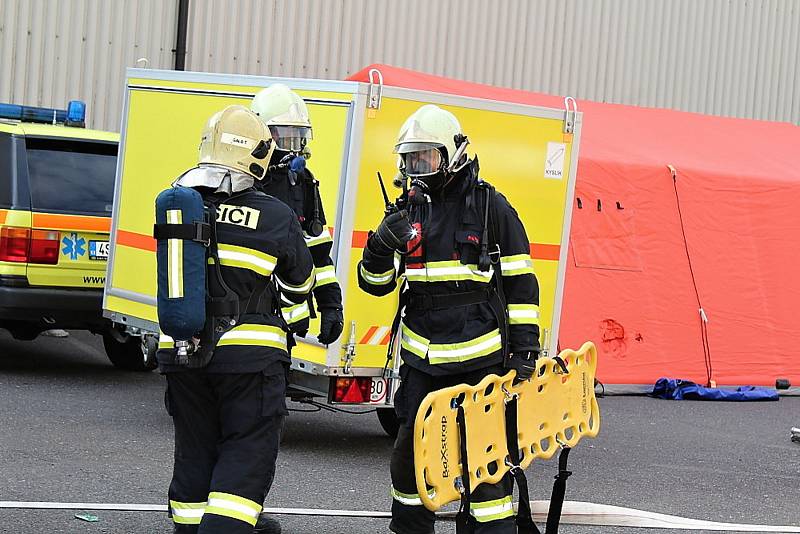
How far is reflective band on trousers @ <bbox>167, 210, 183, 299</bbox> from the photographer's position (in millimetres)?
4816

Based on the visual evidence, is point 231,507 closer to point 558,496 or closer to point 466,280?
point 466,280

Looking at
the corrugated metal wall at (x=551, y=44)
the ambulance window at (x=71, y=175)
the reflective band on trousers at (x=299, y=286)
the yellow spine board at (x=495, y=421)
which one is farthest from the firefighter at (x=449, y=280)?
the corrugated metal wall at (x=551, y=44)

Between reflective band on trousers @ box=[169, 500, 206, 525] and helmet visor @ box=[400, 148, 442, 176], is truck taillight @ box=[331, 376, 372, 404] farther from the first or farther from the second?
reflective band on trousers @ box=[169, 500, 206, 525]

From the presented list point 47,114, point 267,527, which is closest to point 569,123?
point 267,527

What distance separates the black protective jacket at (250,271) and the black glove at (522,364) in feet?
3.48

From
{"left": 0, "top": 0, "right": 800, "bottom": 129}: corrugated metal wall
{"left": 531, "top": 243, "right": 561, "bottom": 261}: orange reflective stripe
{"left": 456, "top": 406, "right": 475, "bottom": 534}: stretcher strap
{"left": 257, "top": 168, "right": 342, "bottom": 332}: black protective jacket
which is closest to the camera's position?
{"left": 456, "top": 406, "right": 475, "bottom": 534}: stretcher strap

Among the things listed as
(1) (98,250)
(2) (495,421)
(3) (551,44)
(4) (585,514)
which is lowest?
(4) (585,514)

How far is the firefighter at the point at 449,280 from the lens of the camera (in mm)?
5637

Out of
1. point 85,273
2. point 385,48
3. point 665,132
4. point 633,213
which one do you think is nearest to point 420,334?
point 85,273

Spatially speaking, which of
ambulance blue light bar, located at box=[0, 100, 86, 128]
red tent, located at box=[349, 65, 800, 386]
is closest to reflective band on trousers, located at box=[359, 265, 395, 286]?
ambulance blue light bar, located at box=[0, 100, 86, 128]

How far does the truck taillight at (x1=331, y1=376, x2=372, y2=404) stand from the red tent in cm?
405

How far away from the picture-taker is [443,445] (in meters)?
5.23

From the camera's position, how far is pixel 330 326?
18.8ft

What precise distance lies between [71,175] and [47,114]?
0.94 m
